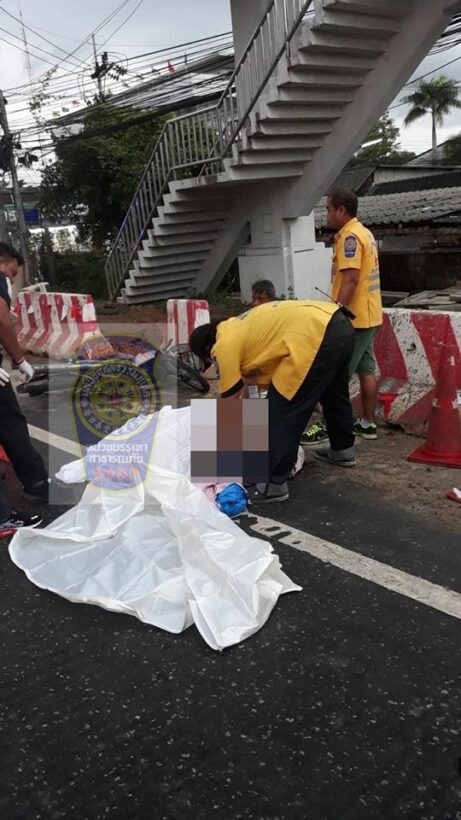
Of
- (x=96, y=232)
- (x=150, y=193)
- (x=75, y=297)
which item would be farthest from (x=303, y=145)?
(x=96, y=232)

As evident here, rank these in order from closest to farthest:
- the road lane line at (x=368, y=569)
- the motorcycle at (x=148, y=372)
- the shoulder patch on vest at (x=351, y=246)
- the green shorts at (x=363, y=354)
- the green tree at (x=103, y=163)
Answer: the road lane line at (x=368, y=569)
the shoulder patch on vest at (x=351, y=246)
the green shorts at (x=363, y=354)
the motorcycle at (x=148, y=372)
the green tree at (x=103, y=163)

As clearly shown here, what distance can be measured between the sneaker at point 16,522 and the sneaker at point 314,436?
213 cm

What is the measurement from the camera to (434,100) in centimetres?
4503

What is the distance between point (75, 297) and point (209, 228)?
527 centimetres

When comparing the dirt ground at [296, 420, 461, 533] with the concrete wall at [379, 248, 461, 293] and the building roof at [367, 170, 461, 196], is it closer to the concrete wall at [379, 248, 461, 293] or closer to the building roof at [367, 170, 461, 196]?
the concrete wall at [379, 248, 461, 293]

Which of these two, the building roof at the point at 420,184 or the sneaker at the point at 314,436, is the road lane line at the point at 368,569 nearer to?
the sneaker at the point at 314,436

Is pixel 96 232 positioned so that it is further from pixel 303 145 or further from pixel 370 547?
pixel 370 547

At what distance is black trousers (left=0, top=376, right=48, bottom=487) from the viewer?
402 cm

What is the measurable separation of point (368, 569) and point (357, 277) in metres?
2.33

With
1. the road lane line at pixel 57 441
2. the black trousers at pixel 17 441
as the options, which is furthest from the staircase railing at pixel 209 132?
the black trousers at pixel 17 441

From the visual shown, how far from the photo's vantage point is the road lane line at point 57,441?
17.1 feet

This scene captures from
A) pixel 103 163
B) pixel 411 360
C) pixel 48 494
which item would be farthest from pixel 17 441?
pixel 103 163

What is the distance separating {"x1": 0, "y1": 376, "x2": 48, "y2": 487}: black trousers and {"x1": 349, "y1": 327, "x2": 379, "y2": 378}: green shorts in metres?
2.34

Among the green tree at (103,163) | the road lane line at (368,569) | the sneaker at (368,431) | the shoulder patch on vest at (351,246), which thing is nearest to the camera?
the road lane line at (368,569)
